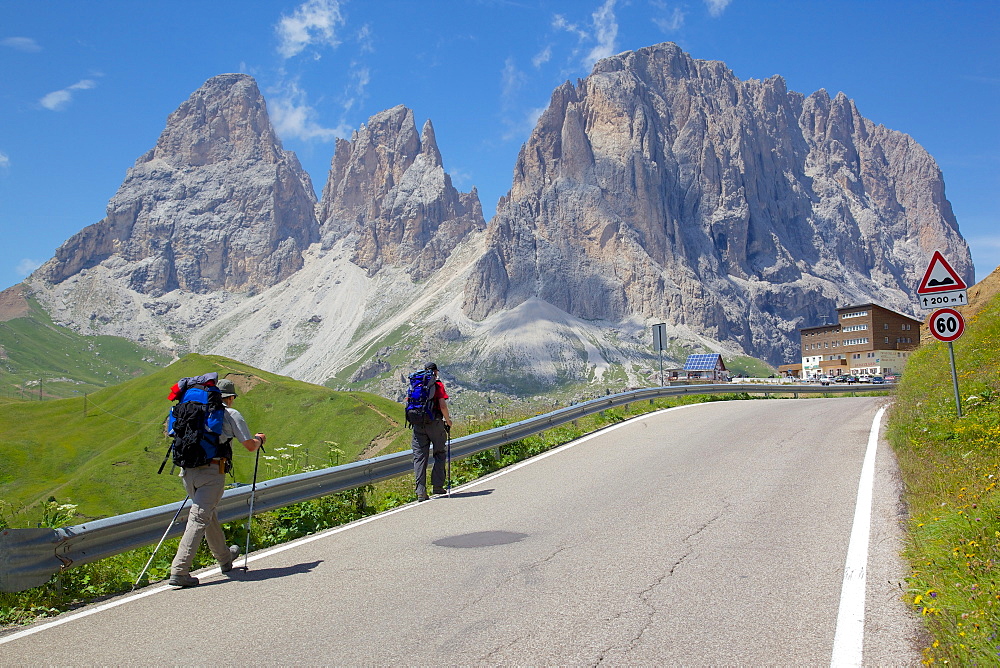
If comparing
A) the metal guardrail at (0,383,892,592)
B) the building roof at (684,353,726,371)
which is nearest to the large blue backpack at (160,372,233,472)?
the metal guardrail at (0,383,892,592)

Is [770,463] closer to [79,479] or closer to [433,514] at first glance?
[433,514]

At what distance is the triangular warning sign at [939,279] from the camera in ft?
43.0

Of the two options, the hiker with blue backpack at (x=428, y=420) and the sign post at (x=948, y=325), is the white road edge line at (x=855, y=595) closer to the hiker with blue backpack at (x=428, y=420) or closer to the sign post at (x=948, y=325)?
the sign post at (x=948, y=325)

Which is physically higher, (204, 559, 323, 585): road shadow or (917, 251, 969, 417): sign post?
(917, 251, 969, 417): sign post

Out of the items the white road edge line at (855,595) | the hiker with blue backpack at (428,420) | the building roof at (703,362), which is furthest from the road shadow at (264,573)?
the building roof at (703,362)

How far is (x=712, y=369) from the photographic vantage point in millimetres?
106688

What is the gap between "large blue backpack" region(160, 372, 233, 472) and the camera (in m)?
7.61

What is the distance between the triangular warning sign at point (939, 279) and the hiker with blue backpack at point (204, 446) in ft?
38.7

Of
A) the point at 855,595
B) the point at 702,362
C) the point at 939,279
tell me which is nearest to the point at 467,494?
the point at 855,595

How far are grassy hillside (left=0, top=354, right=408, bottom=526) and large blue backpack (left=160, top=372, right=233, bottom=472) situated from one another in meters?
34.8

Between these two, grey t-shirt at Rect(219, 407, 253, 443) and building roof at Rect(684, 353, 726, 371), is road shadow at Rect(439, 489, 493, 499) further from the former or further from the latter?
building roof at Rect(684, 353, 726, 371)

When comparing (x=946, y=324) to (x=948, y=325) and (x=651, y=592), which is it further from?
(x=651, y=592)

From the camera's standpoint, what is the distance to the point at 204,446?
767cm

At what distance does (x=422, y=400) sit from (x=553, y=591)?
627 cm
